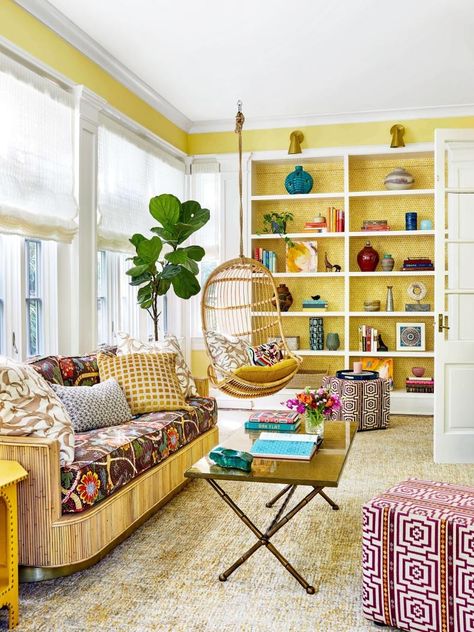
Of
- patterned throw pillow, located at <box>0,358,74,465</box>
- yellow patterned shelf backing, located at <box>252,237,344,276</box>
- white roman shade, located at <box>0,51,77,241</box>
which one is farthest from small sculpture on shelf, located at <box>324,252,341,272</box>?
patterned throw pillow, located at <box>0,358,74,465</box>

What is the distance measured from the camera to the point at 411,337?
6.79 meters

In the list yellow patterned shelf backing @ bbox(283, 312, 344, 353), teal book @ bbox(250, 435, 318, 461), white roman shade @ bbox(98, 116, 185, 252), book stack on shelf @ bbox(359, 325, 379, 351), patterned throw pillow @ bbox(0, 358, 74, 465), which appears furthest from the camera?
yellow patterned shelf backing @ bbox(283, 312, 344, 353)

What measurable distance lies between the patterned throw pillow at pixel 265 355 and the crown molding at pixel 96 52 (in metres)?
2.40

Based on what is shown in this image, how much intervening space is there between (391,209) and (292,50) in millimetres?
2507

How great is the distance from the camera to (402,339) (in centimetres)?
681

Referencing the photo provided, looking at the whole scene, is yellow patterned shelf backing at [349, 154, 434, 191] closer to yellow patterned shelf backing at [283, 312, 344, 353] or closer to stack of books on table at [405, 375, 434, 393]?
yellow patterned shelf backing at [283, 312, 344, 353]

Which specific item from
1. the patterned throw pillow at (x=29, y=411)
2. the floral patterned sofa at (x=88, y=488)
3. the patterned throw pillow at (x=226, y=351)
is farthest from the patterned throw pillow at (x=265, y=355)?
the patterned throw pillow at (x=29, y=411)

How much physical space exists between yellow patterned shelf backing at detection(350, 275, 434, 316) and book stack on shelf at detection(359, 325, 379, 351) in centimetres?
33

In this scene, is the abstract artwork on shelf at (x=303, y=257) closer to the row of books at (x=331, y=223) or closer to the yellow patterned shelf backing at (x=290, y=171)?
the row of books at (x=331, y=223)

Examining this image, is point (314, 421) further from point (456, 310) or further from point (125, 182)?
point (125, 182)

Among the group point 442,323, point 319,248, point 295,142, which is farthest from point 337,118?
point 442,323

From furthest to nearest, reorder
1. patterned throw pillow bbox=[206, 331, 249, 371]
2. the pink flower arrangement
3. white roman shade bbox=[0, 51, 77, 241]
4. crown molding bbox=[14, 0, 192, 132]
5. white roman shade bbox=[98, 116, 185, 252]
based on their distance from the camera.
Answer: patterned throw pillow bbox=[206, 331, 249, 371]
white roman shade bbox=[98, 116, 185, 252]
crown molding bbox=[14, 0, 192, 132]
white roman shade bbox=[0, 51, 77, 241]
the pink flower arrangement

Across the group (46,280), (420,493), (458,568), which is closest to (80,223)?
(46,280)

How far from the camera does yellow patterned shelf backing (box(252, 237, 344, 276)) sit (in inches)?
281
